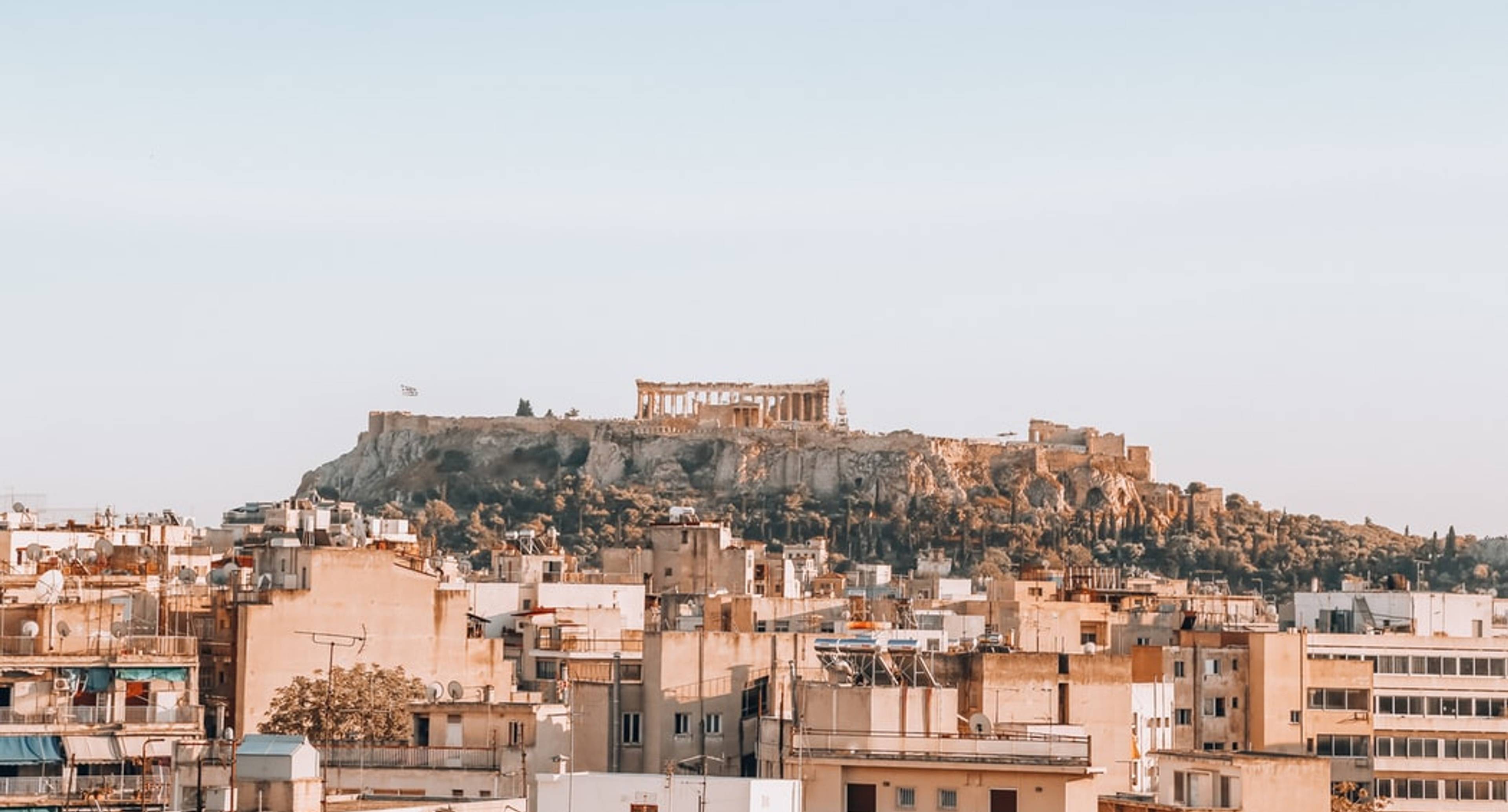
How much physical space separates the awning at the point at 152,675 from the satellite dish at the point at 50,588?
3.83 metres

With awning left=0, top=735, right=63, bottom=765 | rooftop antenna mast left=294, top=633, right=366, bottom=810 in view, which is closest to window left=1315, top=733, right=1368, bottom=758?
rooftop antenna mast left=294, top=633, right=366, bottom=810

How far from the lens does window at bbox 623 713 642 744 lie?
48906 mm

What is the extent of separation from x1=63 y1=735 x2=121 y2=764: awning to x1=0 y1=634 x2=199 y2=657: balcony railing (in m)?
3.39

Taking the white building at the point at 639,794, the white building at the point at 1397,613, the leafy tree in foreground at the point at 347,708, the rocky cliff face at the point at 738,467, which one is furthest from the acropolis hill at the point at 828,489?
the white building at the point at 639,794

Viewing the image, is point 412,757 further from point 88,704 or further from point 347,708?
point 88,704

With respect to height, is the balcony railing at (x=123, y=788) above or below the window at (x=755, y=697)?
below

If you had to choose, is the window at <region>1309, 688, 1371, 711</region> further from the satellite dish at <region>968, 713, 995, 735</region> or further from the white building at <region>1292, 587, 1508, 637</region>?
the satellite dish at <region>968, 713, 995, 735</region>

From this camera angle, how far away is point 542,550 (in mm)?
113500

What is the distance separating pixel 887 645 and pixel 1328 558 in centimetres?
11541

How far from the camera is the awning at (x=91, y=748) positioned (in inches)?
1721

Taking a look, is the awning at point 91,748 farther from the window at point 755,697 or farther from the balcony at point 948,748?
the window at point 755,697

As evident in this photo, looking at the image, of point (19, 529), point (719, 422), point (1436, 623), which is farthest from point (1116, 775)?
point (719, 422)

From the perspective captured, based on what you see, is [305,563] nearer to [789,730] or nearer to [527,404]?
[789,730]

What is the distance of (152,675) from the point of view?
47.8 meters
